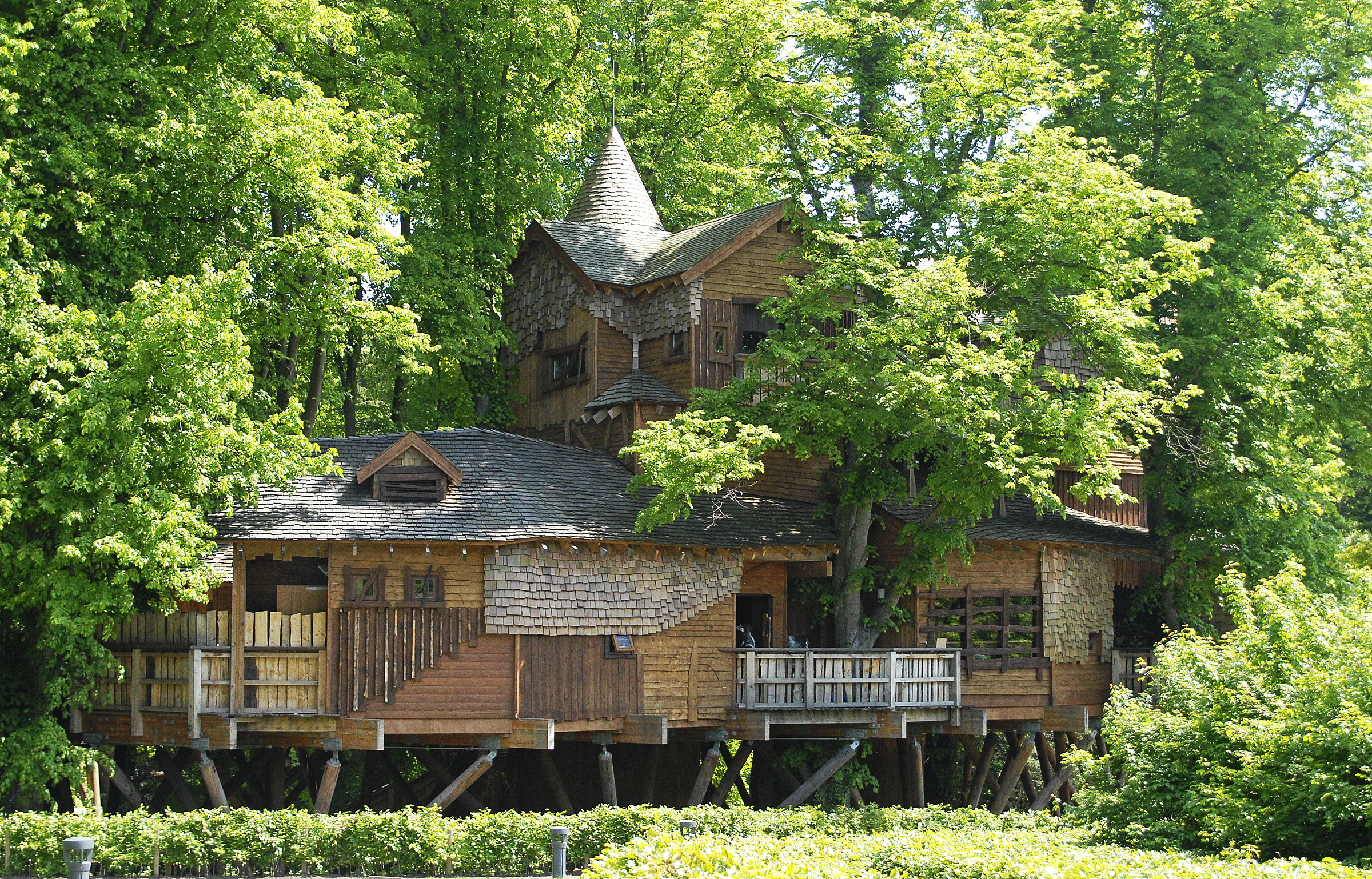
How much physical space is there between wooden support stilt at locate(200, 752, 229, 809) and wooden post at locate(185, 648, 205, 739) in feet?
1.56

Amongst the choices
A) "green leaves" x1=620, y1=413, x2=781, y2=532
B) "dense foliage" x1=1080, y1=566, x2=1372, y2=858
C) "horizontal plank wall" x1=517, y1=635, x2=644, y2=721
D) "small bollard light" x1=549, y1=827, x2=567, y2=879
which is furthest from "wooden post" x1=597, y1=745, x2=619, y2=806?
"dense foliage" x1=1080, y1=566, x2=1372, y2=858

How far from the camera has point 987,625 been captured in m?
29.0

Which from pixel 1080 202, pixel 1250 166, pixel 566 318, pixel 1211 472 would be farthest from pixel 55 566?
pixel 1250 166

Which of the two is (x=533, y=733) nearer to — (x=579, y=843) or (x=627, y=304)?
(x=579, y=843)

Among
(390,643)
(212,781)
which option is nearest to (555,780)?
(390,643)

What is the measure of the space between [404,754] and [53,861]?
634 inches

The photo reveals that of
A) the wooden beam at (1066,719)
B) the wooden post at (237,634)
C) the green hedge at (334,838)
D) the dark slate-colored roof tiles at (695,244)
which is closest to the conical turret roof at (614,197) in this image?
the dark slate-colored roof tiles at (695,244)

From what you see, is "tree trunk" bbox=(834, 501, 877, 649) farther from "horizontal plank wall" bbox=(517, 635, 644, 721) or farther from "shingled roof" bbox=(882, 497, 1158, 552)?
"horizontal plank wall" bbox=(517, 635, 644, 721)

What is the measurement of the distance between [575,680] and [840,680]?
208 inches

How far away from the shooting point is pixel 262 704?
23172mm

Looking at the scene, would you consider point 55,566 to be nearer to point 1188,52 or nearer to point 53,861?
point 53,861

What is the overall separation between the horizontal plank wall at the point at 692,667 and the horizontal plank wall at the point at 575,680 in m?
0.37

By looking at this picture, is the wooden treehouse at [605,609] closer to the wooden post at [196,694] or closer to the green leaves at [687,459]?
the wooden post at [196,694]

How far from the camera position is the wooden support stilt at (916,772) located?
98.6 feet
